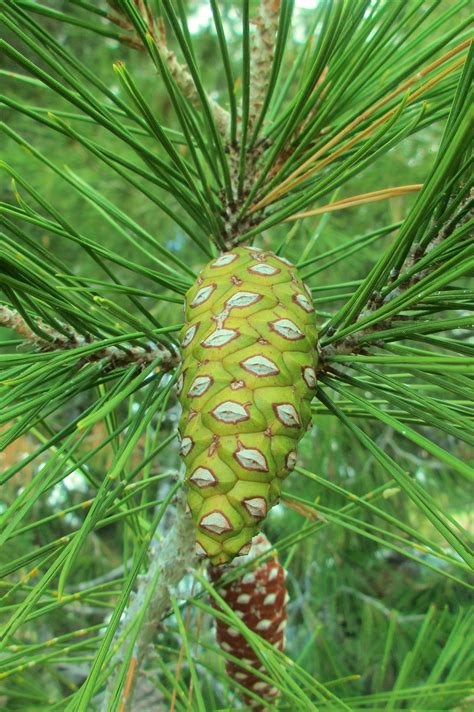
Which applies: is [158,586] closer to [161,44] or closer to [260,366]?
[260,366]

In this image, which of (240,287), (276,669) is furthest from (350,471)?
(240,287)

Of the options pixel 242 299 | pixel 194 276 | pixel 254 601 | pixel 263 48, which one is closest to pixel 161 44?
pixel 263 48

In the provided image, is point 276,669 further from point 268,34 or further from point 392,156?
point 392,156

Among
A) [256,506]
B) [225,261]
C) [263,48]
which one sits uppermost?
→ [263,48]

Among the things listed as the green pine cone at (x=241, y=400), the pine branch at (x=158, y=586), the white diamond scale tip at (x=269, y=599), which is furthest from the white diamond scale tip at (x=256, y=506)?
the white diamond scale tip at (x=269, y=599)

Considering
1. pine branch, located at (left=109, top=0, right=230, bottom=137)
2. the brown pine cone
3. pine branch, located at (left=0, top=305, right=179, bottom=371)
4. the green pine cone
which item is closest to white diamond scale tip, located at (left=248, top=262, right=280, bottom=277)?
the green pine cone

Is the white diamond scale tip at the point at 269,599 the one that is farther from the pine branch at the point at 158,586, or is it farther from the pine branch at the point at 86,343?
the pine branch at the point at 86,343

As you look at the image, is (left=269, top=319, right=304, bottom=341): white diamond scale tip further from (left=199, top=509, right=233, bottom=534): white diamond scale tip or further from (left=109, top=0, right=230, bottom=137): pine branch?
(left=109, top=0, right=230, bottom=137): pine branch
